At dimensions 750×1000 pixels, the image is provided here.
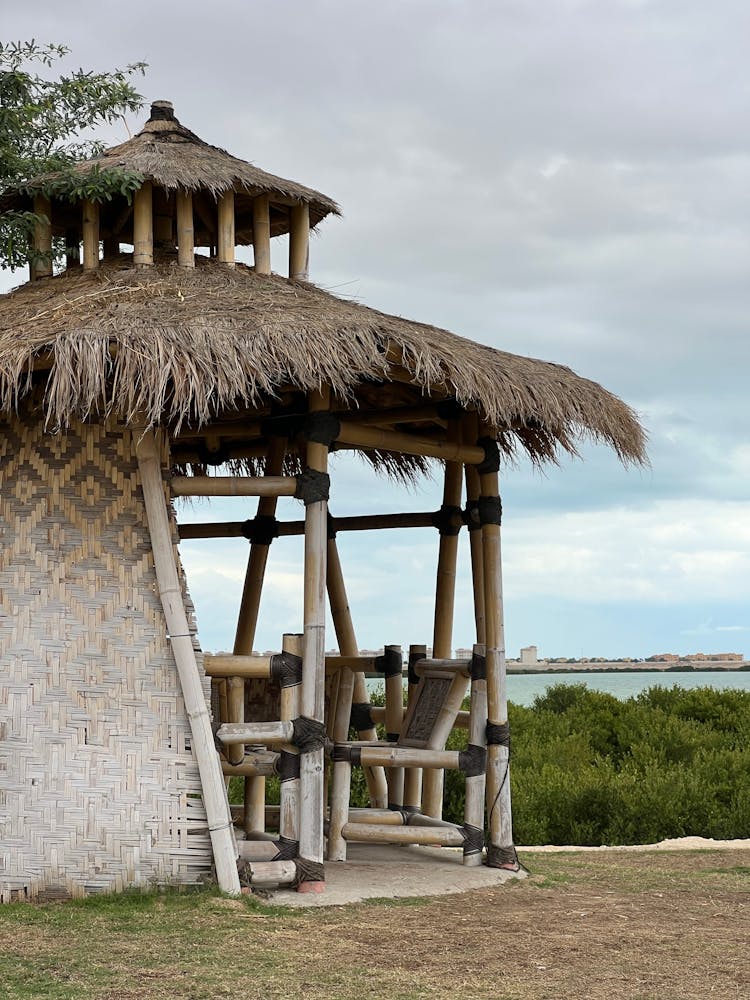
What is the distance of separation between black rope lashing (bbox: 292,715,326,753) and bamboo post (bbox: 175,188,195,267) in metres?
2.95

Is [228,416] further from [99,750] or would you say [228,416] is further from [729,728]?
[729,728]

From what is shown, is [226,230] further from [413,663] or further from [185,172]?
[413,663]

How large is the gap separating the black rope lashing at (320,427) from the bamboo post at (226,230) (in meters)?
1.66

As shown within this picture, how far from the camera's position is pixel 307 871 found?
6457mm

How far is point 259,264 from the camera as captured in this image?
26.4 ft

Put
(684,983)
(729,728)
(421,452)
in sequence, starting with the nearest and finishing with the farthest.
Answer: (684,983)
(421,452)
(729,728)

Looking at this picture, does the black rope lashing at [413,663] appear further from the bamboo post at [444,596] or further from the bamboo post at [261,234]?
the bamboo post at [261,234]

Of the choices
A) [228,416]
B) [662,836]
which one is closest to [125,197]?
[228,416]

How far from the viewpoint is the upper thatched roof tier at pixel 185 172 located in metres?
7.64

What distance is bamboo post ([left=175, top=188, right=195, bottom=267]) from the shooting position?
772 cm

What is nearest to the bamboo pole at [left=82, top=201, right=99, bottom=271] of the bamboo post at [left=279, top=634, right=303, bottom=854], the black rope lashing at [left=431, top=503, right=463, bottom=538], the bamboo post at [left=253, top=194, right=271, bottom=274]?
the bamboo post at [left=253, top=194, right=271, bottom=274]

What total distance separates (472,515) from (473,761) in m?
1.56

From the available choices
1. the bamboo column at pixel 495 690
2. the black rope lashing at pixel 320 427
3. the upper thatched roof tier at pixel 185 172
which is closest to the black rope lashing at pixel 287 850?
the bamboo column at pixel 495 690

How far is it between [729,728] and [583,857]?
6.06m
